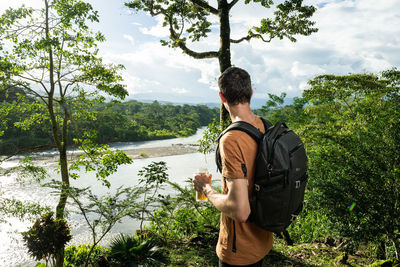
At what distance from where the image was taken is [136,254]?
3.47m

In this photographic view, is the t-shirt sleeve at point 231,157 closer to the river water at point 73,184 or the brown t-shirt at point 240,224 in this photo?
the brown t-shirt at point 240,224

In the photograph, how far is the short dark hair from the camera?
1.26 meters

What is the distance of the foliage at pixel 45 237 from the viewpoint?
11.6 feet

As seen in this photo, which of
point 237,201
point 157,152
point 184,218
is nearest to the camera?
point 237,201

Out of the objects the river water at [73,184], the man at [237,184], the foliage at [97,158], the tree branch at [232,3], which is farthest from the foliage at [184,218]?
the tree branch at [232,3]

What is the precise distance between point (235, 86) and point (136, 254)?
119 inches

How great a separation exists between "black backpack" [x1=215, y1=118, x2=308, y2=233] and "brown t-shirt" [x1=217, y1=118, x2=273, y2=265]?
35 mm

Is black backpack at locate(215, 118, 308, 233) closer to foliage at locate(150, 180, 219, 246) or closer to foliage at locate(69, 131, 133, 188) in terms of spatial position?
foliage at locate(150, 180, 219, 246)

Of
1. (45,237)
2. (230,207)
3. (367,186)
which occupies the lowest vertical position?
(45,237)

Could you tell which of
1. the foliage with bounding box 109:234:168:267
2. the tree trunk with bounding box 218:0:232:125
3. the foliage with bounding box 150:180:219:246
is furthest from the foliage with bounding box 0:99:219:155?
the foliage with bounding box 109:234:168:267

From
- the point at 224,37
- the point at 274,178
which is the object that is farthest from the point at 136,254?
the point at 224,37

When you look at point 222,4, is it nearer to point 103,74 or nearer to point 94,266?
point 103,74

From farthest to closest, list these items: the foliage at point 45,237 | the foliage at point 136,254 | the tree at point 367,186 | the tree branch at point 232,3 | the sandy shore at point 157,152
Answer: the sandy shore at point 157,152 < the tree branch at point 232,3 < the foliage at point 45,237 < the foliage at point 136,254 < the tree at point 367,186

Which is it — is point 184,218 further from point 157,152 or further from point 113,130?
point 113,130
